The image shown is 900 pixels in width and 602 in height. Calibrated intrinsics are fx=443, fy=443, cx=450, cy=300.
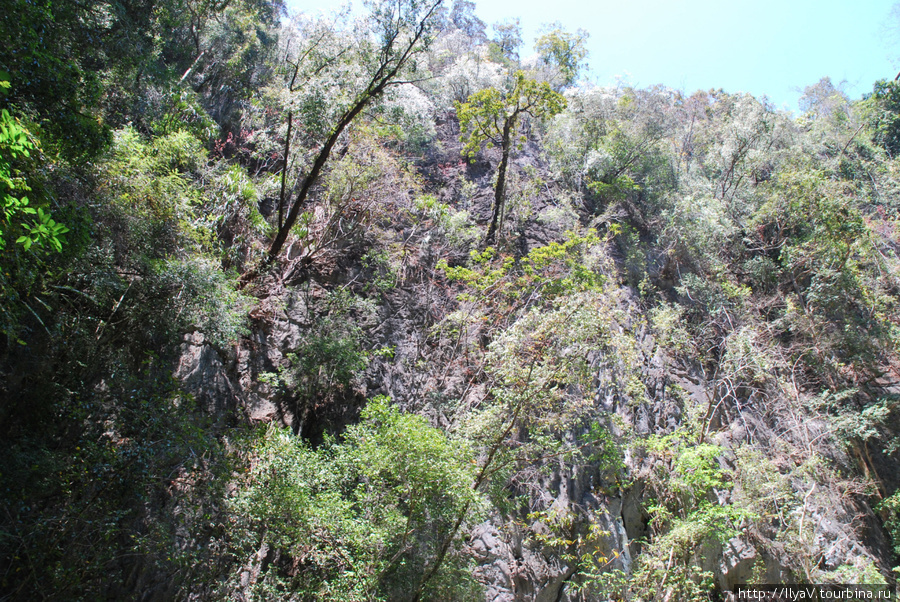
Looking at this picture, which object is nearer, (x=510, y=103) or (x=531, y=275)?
(x=531, y=275)

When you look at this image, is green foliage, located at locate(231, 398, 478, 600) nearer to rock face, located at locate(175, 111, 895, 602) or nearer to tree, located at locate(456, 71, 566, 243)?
rock face, located at locate(175, 111, 895, 602)

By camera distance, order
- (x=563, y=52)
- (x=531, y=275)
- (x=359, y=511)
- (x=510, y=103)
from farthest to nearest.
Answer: (x=563, y=52), (x=510, y=103), (x=531, y=275), (x=359, y=511)

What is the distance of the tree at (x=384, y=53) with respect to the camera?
9.48 meters

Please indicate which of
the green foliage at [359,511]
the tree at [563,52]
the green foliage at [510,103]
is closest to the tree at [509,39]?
the tree at [563,52]

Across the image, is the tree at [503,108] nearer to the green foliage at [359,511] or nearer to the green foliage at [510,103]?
the green foliage at [510,103]

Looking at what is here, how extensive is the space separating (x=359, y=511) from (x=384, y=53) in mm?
9071

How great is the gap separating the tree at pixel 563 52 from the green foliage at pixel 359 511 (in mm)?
18979

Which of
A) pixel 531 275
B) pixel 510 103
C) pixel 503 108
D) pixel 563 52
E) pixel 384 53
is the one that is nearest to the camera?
pixel 384 53

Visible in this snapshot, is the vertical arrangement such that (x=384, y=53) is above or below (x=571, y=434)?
above

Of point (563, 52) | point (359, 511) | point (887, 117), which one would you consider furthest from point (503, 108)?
point (887, 117)

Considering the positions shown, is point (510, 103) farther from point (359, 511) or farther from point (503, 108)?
point (359, 511)

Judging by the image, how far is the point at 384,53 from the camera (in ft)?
31.7

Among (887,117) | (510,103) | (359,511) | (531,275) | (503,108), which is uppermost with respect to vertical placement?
(887,117)

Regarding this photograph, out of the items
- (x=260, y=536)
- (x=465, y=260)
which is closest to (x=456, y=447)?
(x=260, y=536)
